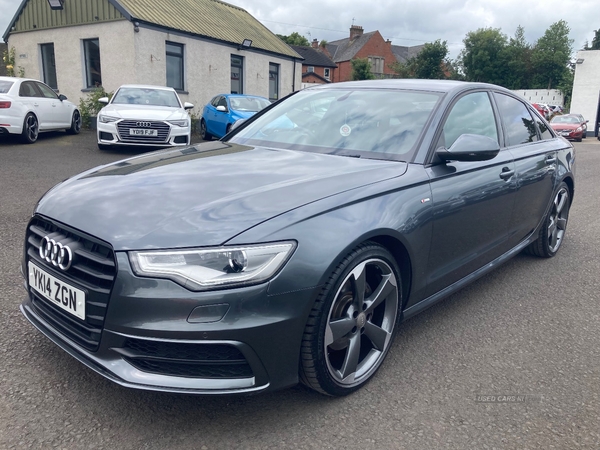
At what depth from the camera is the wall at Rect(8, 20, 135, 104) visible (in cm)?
1686

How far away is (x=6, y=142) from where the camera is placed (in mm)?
12352

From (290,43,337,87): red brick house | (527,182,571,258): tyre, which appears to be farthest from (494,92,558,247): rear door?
(290,43,337,87): red brick house

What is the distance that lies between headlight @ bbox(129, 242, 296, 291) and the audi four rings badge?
35 centimetres

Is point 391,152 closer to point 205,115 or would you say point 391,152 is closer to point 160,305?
point 160,305

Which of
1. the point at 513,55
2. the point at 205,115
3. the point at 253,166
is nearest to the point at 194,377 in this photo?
the point at 253,166

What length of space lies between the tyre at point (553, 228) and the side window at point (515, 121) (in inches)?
27.6

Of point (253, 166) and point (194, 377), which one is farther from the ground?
point (253, 166)

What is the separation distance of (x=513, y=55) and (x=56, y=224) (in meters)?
66.6

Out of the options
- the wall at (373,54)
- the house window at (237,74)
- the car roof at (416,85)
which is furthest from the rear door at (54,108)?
the wall at (373,54)

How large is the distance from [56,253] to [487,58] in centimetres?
6508

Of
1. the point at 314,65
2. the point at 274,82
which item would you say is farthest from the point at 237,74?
the point at 314,65

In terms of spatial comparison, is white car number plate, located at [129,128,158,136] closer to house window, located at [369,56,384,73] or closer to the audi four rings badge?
the audi four rings badge

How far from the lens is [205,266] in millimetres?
1957

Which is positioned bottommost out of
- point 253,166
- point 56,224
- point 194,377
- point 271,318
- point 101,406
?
point 101,406
